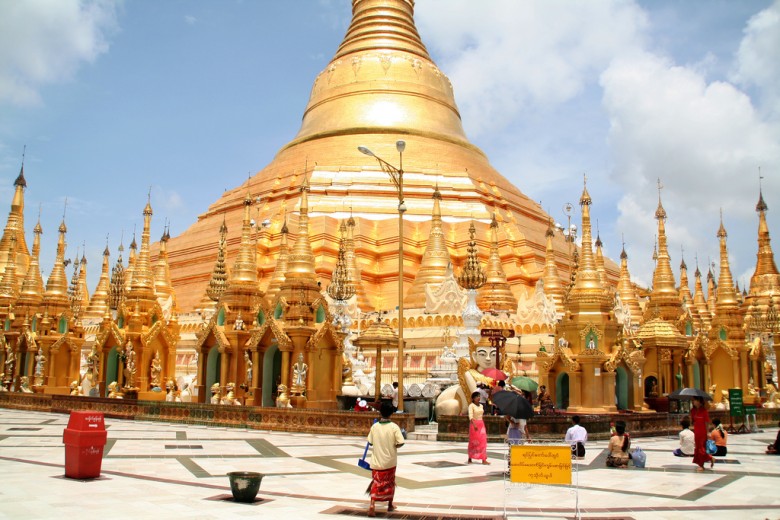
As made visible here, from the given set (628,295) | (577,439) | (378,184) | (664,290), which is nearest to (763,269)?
(628,295)

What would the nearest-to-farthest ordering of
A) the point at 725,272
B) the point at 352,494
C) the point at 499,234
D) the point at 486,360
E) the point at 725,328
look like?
1. the point at 352,494
2. the point at 486,360
3. the point at 725,328
4. the point at 725,272
5. the point at 499,234

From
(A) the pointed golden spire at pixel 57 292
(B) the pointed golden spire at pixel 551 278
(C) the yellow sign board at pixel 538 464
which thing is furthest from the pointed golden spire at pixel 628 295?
(C) the yellow sign board at pixel 538 464

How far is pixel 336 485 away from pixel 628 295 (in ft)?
100

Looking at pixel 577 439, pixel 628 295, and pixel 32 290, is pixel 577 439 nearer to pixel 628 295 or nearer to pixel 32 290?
pixel 628 295

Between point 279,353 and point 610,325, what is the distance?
9.94 metres

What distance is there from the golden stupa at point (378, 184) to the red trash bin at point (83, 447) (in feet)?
82.7

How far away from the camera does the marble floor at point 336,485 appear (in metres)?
8.03

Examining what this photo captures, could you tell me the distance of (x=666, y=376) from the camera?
2633cm

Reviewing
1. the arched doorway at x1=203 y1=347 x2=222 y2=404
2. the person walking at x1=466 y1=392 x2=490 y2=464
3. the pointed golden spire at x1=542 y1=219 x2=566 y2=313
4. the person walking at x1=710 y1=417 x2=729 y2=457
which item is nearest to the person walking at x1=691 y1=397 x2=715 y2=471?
the person walking at x1=710 y1=417 x2=729 y2=457

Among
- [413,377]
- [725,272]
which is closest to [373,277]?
[413,377]

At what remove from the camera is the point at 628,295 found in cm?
3772

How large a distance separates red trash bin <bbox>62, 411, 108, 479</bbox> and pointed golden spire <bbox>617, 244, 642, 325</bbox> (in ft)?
94.5

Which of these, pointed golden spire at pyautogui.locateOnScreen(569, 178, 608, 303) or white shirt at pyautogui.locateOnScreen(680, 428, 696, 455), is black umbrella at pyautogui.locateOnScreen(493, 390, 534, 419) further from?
pointed golden spire at pyautogui.locateOnScreen(569, 178, 608, 303)

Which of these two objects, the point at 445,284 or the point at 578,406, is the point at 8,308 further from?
the point at 578,406
